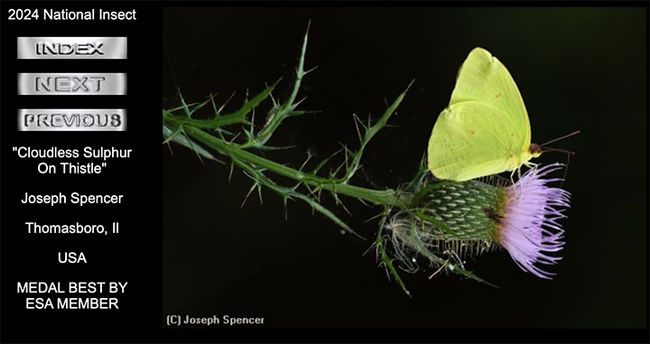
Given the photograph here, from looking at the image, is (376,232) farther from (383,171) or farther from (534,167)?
(534,167)

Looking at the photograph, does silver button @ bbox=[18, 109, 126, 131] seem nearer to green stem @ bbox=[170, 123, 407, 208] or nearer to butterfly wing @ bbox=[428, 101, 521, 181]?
green stem @ bbox=[170, 123, 407, 208]

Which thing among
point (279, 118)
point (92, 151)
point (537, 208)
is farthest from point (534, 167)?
point (92, 151)

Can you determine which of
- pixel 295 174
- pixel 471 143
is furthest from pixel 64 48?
pixel 471 143

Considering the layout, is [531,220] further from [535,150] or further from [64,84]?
[64,84]

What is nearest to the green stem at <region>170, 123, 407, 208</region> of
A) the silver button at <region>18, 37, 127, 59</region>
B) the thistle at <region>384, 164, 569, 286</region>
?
the thistle at <region>384, 164, 569, 286</region>

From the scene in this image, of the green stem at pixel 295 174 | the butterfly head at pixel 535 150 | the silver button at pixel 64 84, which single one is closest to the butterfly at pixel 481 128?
the butterfly head at pixel 535 150

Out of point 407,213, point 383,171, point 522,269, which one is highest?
point 383,171

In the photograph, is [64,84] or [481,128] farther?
[481,128]
